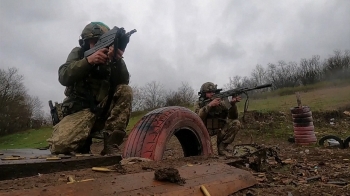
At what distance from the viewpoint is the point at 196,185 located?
1858mm

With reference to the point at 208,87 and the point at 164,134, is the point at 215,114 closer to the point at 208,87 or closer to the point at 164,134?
the point at 208,87

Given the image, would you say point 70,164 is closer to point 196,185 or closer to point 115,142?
point 196,185

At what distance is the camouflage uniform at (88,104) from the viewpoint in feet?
11.0

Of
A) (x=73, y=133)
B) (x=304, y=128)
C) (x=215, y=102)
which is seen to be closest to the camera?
(x=73, y=133)

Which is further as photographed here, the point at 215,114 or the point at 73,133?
the point at 215,114

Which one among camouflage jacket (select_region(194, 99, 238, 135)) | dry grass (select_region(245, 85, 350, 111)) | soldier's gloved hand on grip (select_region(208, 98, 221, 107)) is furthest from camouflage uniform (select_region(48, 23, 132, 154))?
dry grass (select_region(245, 85, 350, 111))

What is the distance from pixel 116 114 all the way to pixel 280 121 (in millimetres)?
13257

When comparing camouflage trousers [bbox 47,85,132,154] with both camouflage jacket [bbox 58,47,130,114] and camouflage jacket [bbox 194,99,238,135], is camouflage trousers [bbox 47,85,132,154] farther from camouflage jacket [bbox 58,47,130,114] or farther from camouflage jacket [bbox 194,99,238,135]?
camouflage jacket [bbox 194,99,238,135]

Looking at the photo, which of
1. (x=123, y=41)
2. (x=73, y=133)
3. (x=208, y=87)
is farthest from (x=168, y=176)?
(x=208, y=87)

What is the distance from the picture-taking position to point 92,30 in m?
3.74

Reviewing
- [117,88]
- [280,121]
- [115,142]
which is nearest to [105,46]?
[117,88]

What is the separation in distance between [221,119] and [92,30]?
17.1ft

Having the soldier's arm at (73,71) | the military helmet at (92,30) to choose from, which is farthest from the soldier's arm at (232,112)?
the soldier's arm at (73,71)

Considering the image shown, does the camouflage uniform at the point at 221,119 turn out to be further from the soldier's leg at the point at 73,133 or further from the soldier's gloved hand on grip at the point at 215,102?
the soldier's leg at the point at 73,133
